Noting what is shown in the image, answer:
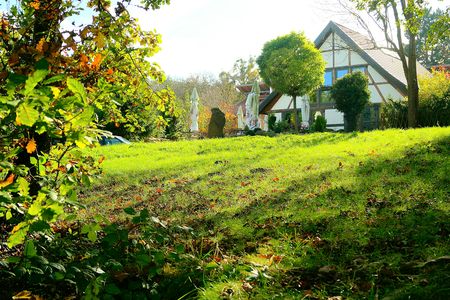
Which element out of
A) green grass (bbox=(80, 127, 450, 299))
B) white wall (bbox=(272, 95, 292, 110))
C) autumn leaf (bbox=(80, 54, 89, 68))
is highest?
white wall (bbox=(272, 95, 292, 110))

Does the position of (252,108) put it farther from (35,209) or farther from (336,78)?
(35,209)

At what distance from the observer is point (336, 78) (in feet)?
95.3

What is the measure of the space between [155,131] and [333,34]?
530 inches

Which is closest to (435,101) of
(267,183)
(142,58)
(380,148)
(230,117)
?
(380,148)

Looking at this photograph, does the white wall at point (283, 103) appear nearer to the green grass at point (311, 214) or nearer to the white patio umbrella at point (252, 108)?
the white patio umbrella at point (252, 108)

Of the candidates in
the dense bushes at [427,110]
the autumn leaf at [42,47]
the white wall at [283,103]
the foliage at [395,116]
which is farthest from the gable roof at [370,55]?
the autumn leaf at [42,47]

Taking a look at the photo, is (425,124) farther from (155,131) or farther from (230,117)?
(230,117)

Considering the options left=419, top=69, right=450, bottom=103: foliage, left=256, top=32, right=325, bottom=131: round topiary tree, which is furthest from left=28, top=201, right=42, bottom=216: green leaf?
left=256, top=32, right=325, bottom=131: round topiary tree

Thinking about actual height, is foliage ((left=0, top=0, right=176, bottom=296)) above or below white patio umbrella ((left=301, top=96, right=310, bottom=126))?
below

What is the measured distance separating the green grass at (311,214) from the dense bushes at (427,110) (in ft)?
21.0

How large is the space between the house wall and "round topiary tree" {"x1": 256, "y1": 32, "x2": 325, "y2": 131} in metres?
4.31

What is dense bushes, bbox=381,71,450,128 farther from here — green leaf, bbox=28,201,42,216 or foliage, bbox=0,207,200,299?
green leaf, bbox=28,201,42,216

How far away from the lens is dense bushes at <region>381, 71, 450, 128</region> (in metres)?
15.1

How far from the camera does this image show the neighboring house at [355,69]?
27.0 metres
